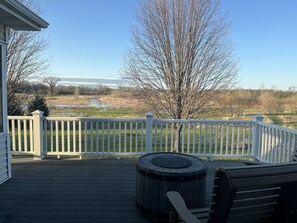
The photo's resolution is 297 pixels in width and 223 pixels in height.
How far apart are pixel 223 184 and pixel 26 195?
9.69ft

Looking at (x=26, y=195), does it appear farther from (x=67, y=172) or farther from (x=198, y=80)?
(x=198, y=80)

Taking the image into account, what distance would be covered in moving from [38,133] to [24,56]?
5.61 metres

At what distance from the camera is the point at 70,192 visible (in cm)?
338

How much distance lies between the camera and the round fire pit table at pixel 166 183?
2.56 meters

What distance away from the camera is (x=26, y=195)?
10.7 feet

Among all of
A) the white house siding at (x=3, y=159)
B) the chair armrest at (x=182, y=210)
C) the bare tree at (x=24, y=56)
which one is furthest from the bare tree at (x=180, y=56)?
the chair armrest at (x=182, y=210)

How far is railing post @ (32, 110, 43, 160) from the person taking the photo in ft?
16.2

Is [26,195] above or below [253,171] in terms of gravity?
below

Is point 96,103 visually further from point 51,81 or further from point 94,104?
point 51,81

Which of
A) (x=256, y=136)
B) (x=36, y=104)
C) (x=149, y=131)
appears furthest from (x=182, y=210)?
(x=36, y=104)

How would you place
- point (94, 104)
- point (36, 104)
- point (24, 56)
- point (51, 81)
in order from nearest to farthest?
point (24, 56), point (36, 104), point (51, 81), point (94, 104)

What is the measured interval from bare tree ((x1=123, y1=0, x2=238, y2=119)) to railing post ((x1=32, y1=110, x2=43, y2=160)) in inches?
150

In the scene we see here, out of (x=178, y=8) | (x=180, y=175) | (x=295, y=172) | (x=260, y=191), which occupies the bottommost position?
(x=180, y=175)

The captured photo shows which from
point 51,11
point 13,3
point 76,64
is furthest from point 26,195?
point 76,64
